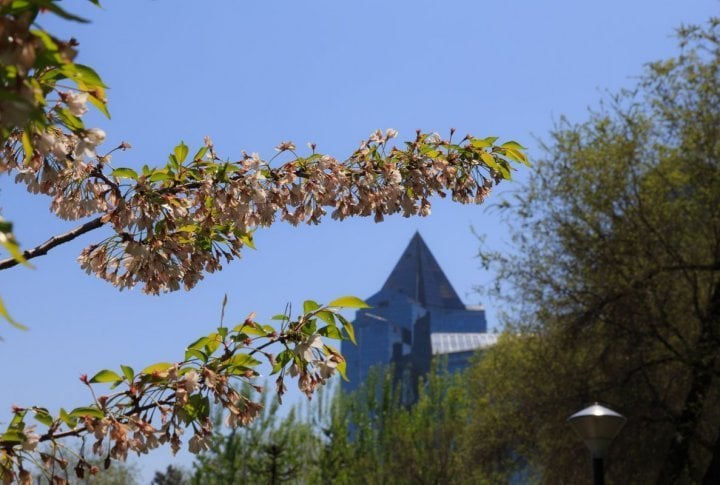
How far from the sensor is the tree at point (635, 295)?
1567cm

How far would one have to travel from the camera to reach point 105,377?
297 centimetres

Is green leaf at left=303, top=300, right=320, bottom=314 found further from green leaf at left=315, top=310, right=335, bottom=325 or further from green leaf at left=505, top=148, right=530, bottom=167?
green leaf at left=505, top=148, right=530, bottom=167

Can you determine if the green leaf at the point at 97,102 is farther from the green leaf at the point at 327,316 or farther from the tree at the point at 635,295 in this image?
the tree at the point at 635,295

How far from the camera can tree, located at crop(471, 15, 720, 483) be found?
15.7m

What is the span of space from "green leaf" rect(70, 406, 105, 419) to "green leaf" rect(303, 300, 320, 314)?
2.39ft

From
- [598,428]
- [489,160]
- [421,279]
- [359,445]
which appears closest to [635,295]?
[598,428]

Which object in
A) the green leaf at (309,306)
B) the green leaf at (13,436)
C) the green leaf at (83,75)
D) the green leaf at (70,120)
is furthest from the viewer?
the green leaf at (309,306)

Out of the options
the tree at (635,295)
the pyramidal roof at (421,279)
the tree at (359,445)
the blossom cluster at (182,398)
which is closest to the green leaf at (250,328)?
the blossom cluster at (182,398)

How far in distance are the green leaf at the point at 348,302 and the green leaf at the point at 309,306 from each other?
0.06m

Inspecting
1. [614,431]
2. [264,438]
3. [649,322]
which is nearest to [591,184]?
[649,322]

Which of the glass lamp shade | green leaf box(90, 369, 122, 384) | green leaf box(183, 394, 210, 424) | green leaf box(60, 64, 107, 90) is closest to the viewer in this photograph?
green leaf box(60, 64, 107, 90)

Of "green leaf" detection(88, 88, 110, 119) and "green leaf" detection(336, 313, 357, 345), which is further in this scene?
"green leaf" detection(336, 313, 357, 345)

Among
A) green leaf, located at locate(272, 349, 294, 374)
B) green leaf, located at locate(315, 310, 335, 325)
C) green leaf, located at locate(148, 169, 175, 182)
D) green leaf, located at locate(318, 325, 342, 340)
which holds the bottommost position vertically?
green leaf, located at locate(272, 349, 294, 374)

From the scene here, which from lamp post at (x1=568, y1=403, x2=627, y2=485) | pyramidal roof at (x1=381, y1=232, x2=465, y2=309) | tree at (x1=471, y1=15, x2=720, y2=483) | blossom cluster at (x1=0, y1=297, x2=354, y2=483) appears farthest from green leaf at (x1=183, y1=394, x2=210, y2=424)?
pyramidal roof at (x1=381, y1=232, x2=465, y2=309)
